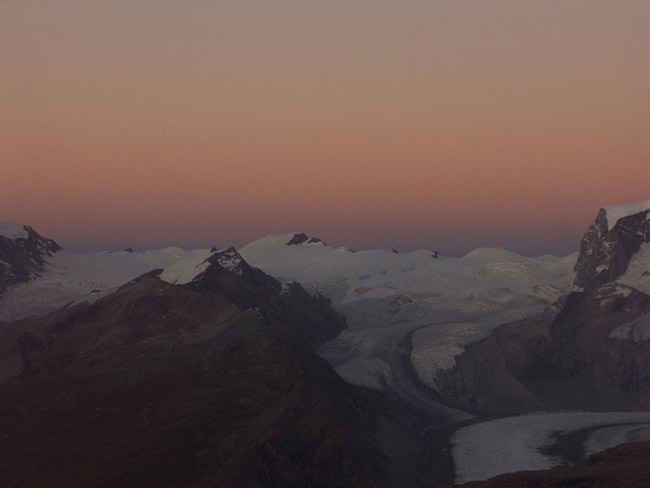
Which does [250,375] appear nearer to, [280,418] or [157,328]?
[280,418]

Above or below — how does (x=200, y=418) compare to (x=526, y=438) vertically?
above

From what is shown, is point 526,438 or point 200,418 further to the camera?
point 526,438

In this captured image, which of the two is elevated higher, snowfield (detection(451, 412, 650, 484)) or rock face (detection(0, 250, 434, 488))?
rock face (detection(0, 250, 434, 488))

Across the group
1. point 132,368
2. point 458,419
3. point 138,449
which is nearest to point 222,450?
point 138,449

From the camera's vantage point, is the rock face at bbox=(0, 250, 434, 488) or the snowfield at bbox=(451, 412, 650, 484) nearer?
the rock face at bbox=(0, 250, 434, 488)

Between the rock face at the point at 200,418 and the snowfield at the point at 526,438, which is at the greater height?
the rock face at the point at 200,418
